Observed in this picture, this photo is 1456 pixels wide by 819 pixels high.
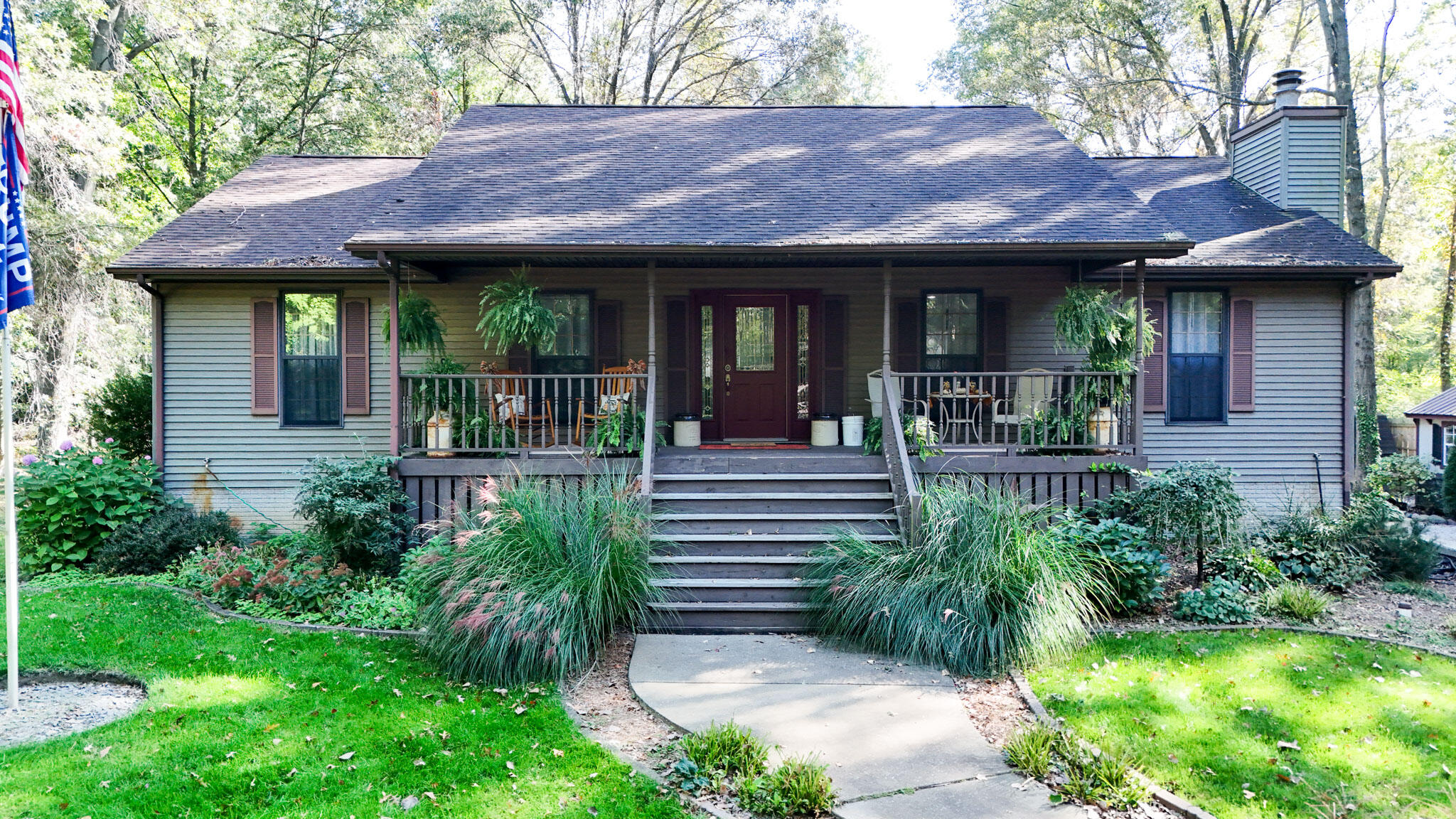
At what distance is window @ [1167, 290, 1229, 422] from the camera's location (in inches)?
399

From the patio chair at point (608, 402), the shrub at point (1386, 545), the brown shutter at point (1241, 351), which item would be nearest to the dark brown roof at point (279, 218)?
the patio chair at point (608, 402)

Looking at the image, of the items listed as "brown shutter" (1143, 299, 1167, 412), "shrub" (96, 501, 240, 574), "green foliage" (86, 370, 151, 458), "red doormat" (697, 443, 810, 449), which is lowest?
"shrub" (96, 501, 240, 574)

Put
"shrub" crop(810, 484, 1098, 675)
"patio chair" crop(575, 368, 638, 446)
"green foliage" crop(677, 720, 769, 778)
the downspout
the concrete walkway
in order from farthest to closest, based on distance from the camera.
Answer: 1. the downspout
2. "patio chair" crop(575, 368, 638, 446)
3. "shrub" crop(810, 484, 1098, 675)
4. "green foliage" crop(677, 720, 769, 778)
5. the concrete walkway

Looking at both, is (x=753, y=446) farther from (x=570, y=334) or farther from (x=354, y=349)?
(x=354, y=349)

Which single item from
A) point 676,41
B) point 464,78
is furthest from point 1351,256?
point 464,78

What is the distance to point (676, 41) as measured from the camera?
2152 centimetres

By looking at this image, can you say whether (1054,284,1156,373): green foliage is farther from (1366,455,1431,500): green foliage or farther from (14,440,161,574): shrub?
(14,440,161,574): shrub

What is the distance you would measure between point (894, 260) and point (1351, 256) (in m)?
5.71

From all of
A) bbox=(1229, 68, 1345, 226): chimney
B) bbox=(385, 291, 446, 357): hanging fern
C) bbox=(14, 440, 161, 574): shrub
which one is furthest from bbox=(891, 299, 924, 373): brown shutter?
bbox=(14, 440, 161, 574): shrub

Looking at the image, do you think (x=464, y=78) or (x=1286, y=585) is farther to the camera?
(x=464, y=78)

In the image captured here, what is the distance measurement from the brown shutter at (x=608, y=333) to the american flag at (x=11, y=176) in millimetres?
5861

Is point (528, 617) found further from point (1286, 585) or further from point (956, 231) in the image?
point (1286, 585)

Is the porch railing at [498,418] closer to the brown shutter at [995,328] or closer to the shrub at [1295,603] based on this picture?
the brown shutter at [995,328]

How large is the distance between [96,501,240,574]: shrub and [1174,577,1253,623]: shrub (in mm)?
9556
